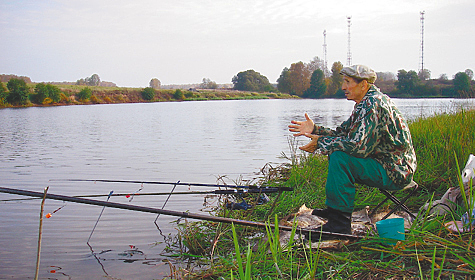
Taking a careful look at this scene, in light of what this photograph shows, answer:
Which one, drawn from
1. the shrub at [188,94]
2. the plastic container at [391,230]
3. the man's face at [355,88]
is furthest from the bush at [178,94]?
the plastic container at [391,230]

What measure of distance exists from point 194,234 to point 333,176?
5.67ft

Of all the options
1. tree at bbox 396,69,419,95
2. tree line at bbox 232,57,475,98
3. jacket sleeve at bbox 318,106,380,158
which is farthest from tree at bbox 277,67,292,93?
jacket sleeve at bbox 318,106,380,158

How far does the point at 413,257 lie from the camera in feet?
8.54

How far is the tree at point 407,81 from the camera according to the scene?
58781mm

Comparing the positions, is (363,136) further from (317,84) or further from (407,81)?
(317,84)

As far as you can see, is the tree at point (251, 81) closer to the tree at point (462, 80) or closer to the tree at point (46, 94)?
the tree at point (462, 80)

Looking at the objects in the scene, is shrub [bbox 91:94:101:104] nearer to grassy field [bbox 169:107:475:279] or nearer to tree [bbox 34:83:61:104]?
tree [bbox 34:83:61:104]

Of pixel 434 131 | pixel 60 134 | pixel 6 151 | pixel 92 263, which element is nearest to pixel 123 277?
pixel 92 263

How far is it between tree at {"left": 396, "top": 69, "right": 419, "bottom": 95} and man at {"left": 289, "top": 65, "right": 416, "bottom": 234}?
6182 cm

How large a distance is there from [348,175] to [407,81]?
62.9m

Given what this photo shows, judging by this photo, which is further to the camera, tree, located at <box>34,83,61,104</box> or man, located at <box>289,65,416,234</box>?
tree, located at <box>34,83,61,104</box>

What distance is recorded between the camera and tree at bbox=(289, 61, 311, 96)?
95.1m

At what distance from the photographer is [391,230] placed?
2.84 m

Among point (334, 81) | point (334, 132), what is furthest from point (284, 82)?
point (334, 132)
